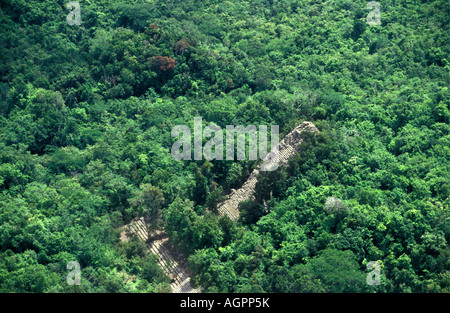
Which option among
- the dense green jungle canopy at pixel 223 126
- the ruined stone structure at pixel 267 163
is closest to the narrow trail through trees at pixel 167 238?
the ruined stone structure at pixel 267 163

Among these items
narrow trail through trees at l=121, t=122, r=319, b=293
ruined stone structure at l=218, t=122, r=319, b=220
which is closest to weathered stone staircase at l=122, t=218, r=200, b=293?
narrow trail through trees at l=121, t=122, r=319, b=293

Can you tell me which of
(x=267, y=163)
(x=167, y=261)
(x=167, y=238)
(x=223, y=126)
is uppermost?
(x=223, y=126)

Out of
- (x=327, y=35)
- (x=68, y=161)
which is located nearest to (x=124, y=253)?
(x=68, y=161)

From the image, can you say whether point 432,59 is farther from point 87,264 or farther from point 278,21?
point 87,264

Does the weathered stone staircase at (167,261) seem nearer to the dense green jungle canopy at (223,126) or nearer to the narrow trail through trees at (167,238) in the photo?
the narrow trail through trees at (167,238)

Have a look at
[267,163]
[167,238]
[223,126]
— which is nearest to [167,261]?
[167,238]

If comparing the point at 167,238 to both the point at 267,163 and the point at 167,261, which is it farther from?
the point at 267,163

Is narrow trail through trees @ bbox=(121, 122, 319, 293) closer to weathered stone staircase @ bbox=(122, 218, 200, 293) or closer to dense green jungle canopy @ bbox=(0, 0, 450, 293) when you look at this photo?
weathered stone staircase @ bbox=(122, 218, 200, 293)
